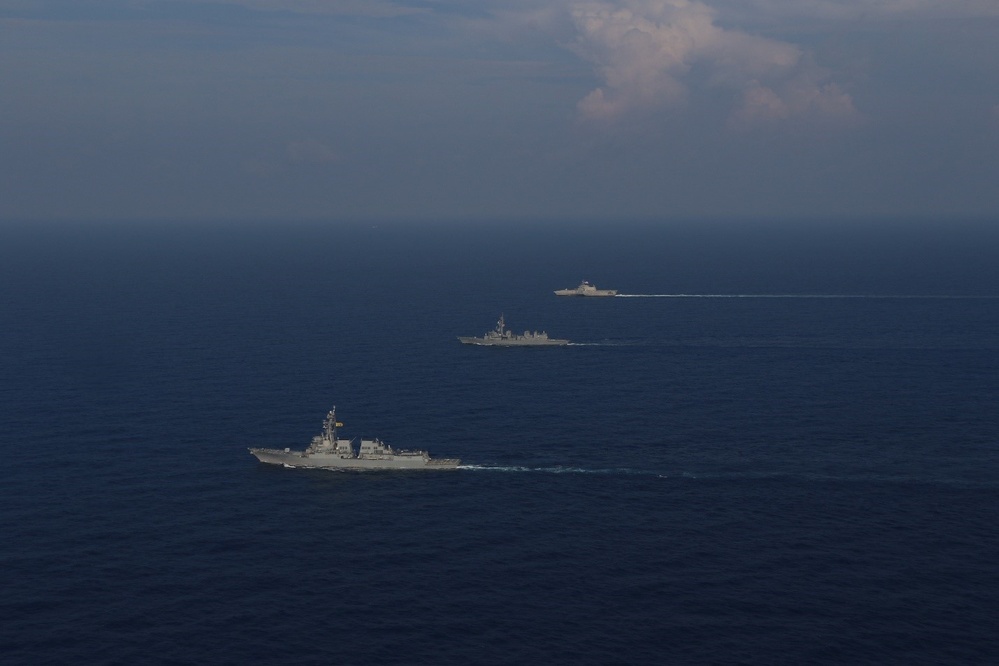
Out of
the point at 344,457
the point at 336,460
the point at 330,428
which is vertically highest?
the point at 330,428

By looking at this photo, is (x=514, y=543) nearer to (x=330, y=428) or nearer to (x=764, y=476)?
(x=764, y=476)

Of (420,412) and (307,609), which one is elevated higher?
(420,412)

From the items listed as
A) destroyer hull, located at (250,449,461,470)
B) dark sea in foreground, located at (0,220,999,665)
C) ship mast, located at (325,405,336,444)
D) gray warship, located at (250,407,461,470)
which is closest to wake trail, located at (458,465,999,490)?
dark sea in foreground, located at (0,220,999,665)

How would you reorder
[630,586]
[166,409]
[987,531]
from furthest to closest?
[166,409], [987,531], [630,586]

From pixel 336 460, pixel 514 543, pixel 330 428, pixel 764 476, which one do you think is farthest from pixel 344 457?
pixel 764 476

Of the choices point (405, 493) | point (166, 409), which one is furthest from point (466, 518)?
point (166, 409)

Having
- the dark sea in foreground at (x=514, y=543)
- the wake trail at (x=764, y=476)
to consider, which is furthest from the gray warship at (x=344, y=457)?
the wake trail at (x=764, y=476)

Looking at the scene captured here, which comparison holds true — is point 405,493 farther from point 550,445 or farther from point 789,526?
point 789,526

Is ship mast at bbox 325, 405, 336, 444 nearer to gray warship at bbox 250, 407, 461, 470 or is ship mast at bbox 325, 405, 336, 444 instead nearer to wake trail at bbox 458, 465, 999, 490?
gray warship at bbox 250, 407, 461, 470
